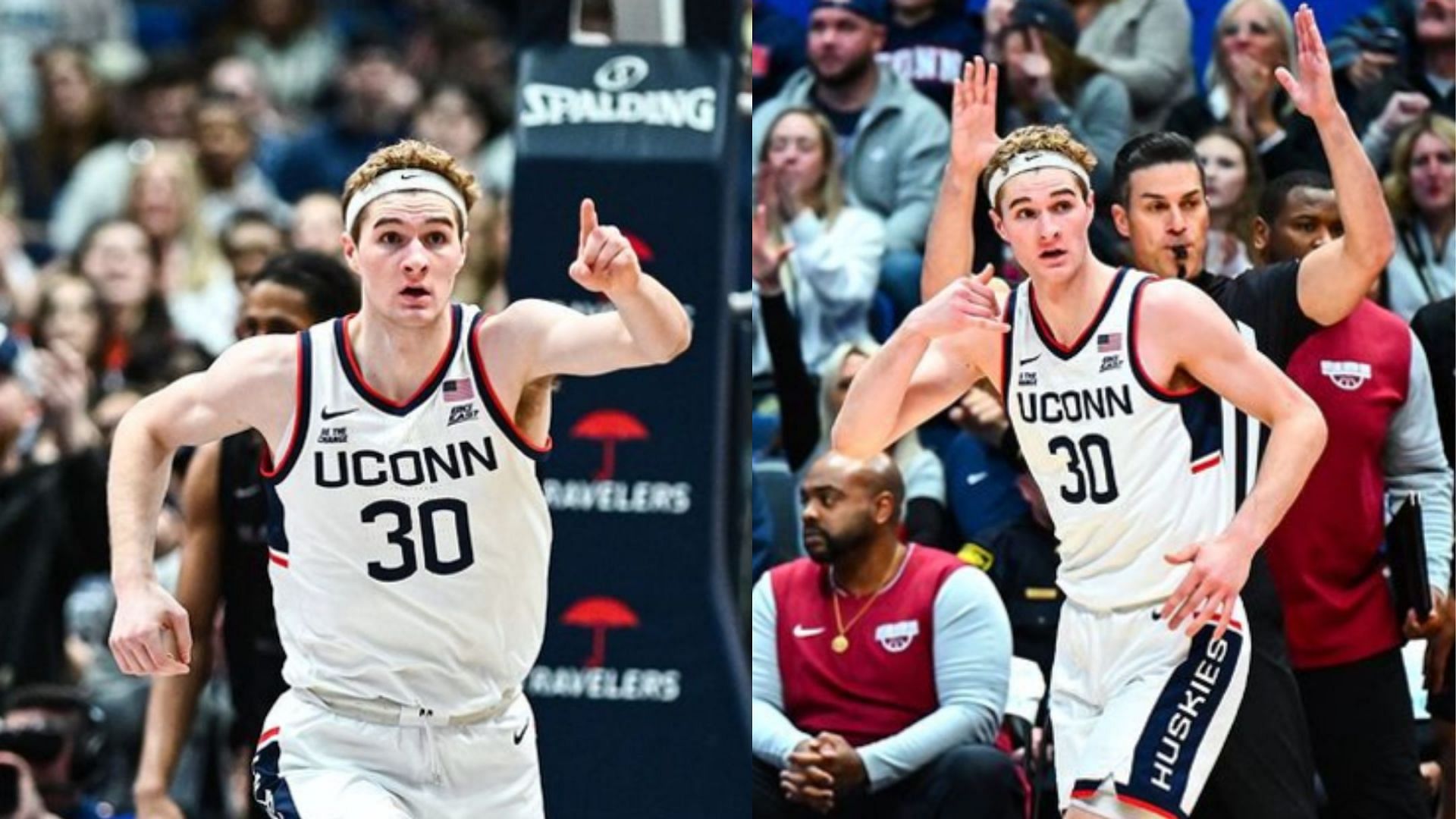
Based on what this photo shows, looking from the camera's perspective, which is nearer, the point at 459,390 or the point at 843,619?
the point at 459,390

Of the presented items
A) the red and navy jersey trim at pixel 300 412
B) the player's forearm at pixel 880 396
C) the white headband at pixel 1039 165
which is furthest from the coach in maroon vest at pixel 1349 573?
the red and navy jersey trim at pixel 300 412

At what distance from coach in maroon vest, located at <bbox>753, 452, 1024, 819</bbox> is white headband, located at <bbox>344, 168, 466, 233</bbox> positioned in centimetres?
220

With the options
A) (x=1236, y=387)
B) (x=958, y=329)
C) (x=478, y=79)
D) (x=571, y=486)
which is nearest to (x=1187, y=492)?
(x=1236, y=387)

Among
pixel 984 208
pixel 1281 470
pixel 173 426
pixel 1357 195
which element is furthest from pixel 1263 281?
pixel 173 426

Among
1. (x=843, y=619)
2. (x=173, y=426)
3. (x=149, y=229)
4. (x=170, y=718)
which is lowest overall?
(x=170, y=718)

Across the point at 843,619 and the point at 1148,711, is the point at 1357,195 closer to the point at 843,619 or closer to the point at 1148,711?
the point at 1148,711

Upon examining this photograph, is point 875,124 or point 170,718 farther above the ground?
point 875,124

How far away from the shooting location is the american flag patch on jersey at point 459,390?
6.61 metres

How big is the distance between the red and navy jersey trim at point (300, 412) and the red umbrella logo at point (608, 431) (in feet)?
8.89

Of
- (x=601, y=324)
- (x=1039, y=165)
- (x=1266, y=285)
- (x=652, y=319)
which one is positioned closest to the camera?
(x=652, y=319)

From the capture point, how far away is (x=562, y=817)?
9398 mm

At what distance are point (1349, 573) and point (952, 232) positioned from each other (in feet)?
5.10

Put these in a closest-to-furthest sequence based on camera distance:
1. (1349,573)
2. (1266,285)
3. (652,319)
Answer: (652,319)
(1266,285)
(1349,573)

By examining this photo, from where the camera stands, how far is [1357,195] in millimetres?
7234
